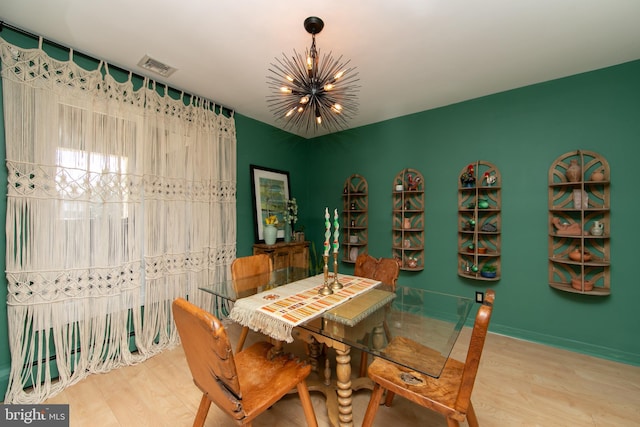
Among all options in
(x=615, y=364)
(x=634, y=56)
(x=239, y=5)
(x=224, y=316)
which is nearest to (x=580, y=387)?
(x=615, y=364)

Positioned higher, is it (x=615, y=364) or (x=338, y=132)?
(x=338, y=132)

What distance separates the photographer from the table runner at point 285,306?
→ 1367mm

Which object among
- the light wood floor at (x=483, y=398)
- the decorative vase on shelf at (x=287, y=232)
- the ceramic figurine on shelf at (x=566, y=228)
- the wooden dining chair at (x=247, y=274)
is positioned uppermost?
the ceramic figurine on shelf at (x=566, y=228)

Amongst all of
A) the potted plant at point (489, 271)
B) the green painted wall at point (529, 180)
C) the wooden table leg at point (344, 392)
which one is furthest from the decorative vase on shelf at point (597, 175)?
the wooden table leg at point (344, 392)

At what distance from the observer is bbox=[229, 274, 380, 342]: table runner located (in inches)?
53.8

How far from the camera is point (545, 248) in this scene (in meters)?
2.52

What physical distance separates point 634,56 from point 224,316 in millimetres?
4668

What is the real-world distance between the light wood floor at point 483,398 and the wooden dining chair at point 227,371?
1.44 ft

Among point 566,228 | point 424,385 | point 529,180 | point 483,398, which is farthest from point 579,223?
point 424,385

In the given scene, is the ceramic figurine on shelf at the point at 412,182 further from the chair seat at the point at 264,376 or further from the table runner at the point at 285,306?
the chair seat at the point at 264,376

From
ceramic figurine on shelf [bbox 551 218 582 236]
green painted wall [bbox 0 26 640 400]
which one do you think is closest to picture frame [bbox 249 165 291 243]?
green painted wall [bbox 0 26 640 400]

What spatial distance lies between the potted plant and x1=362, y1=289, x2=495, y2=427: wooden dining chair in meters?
1.63

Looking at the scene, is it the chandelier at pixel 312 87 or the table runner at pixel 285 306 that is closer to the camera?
the table runner at pixel 285 306

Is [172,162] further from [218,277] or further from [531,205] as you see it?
[531,205]
